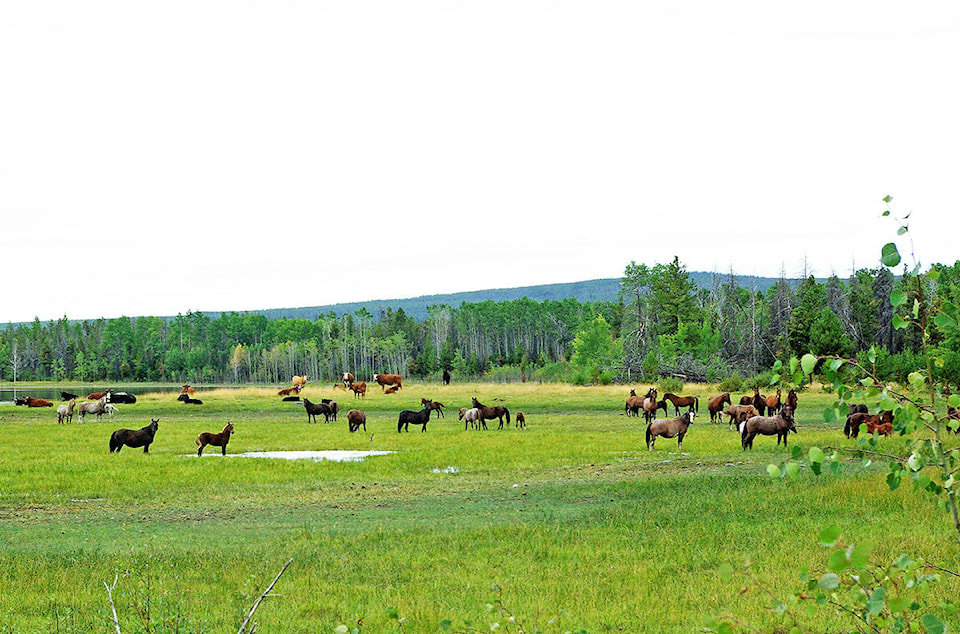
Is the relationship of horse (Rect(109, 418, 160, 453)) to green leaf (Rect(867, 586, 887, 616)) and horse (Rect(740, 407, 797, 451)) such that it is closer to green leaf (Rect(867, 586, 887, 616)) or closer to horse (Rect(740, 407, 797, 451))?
horse (Rect(740, 407, 797, 451))

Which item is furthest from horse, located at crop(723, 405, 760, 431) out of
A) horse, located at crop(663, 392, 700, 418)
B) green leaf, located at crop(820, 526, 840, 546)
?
green leaf, located at crop(820, 526, 840, 546)

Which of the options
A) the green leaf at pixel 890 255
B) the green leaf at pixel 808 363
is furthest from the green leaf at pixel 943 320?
the green leaf at pixel 808 363

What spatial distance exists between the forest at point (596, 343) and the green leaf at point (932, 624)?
135 ft

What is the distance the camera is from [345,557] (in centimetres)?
1338

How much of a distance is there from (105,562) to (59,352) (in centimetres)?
20707

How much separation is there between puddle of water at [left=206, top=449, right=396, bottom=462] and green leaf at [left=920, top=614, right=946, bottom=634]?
25.5 meters

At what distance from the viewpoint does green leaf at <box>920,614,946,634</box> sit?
9.97 ft

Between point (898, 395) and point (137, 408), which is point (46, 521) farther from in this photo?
point (137, 408)

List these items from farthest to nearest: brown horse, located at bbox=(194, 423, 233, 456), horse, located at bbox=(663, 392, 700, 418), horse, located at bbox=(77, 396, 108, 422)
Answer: horse, located at bbox=(77, 396, 108, 422), horse, located at bbox=(663, 392, 700, 418), brown horse, located at bbox=(194, 423, 233, 456)

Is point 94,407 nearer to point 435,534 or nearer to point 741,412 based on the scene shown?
point 741,412

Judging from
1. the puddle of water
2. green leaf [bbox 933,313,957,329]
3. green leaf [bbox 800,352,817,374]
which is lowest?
the puddle of water

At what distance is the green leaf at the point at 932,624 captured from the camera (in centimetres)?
304

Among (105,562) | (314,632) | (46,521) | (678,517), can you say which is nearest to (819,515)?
(678,517)

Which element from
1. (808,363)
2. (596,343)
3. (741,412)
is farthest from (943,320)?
(596,343)
